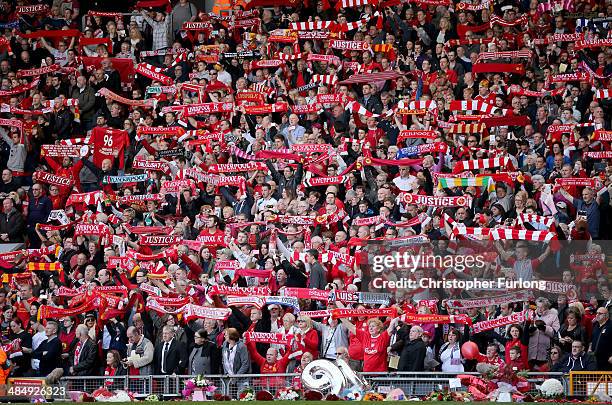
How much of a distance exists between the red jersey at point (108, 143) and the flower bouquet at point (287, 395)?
8.40 metres

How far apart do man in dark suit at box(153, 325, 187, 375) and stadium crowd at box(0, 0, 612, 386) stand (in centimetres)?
3

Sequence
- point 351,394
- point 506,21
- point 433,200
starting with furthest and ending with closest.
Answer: point 506,21 → point 433,200 → point 351,394

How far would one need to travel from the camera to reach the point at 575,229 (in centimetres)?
2127

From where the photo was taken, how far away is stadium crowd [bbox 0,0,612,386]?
20203 millimetres

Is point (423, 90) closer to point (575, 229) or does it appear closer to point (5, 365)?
point (575, 229)

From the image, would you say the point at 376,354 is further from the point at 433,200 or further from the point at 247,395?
the point at 433,200

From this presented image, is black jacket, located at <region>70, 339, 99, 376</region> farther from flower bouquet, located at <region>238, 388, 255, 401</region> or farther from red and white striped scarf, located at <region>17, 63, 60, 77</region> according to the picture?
red and white striped scarf, located at <region>17, 63, 60, 77</region>

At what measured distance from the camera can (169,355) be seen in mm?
20469

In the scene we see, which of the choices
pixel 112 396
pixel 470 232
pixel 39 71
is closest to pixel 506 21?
pixel 470 232

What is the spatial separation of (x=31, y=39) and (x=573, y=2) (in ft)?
36.9

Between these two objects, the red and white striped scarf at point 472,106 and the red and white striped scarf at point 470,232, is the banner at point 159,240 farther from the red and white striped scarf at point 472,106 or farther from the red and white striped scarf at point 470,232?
the red and white striped scarf at point 472,106

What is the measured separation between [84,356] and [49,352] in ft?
2.00

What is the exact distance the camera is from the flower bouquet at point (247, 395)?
19125mm

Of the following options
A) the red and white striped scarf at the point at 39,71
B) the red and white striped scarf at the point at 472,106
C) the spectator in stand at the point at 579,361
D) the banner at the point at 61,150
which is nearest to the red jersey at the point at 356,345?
the spectator in stand at the point at 579,361
